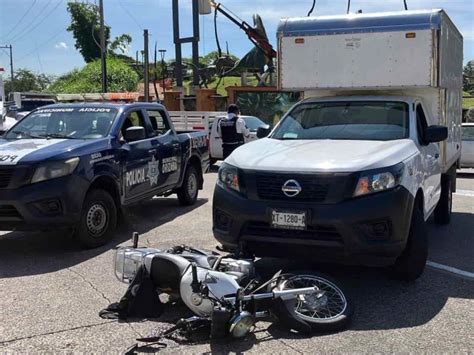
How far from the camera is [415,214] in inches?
217

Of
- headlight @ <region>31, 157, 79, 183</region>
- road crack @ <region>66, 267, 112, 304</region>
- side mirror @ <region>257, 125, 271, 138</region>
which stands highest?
side mirror @ <region>257, 125, 271, 138</region>

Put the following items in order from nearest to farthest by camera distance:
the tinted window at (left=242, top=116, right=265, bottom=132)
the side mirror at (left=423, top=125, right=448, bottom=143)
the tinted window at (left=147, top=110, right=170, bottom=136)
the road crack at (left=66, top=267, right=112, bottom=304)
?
1. the road crack at (left=66, top=267, right=112, bottom=304)
2. the side mirror at (left=423, top=125, right=448, bottom=143)
3. the tinted window at (left=147, top=110, right=170, bottom=136)
4. the tinted window at (left=242, top=116, right=265, bottom=132)

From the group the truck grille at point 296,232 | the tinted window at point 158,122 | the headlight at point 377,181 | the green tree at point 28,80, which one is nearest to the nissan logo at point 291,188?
the truck grille at point 296,232

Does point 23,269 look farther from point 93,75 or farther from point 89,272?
point 93,75

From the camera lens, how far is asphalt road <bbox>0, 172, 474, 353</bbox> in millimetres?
4297

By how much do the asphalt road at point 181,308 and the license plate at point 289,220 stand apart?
872mm

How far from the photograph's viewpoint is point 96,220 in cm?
725

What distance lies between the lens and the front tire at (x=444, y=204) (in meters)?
8.50

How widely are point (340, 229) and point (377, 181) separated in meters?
0.53

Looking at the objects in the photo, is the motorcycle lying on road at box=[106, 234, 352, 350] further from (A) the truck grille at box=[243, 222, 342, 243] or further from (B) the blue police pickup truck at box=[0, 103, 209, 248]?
(B) the blue police pickup truck at box=[0, 103, 209, 248]

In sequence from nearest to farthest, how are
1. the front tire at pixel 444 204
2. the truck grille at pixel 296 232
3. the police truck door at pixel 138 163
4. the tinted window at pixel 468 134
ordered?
the truck grille at pixel 296 232
the police truck door at pixel 138 163
the front tire at pixel 444 204
the tinted window at pixel 468 134

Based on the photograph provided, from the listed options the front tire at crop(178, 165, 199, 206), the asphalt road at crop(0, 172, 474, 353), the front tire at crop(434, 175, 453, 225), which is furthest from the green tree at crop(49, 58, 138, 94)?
the asphalt road at crop(0, 172, 474, 353)

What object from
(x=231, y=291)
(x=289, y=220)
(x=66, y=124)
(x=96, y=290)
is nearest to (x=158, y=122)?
(x=66, y=124)

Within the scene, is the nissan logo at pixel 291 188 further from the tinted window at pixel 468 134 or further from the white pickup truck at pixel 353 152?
the tinted window at pixel 468 134
